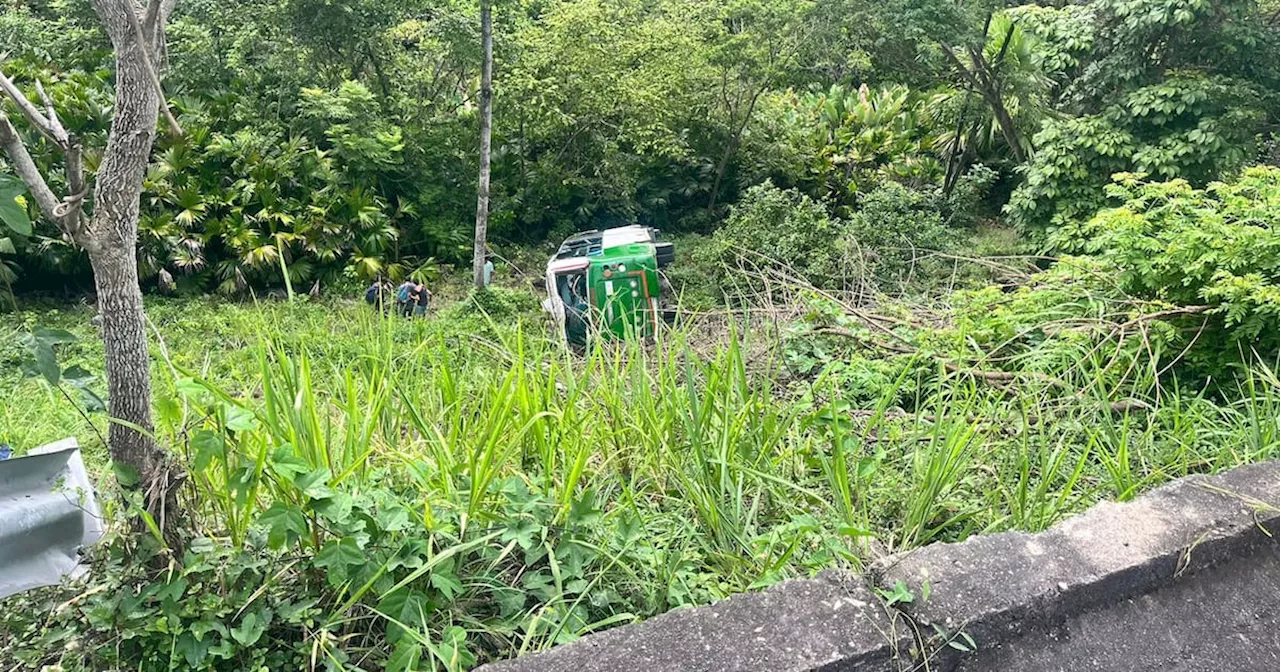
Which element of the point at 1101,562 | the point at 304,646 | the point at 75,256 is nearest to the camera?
the point at 304,646

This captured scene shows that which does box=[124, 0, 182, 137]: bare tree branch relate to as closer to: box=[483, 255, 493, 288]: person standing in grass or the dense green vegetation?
the dense green vegetation

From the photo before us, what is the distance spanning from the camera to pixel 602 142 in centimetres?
1279

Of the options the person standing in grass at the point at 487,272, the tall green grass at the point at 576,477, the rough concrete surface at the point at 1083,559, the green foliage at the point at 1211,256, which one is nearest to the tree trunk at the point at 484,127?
the person standing in grass at the point at 487,272

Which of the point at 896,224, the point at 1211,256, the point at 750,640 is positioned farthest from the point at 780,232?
the point at 750,640

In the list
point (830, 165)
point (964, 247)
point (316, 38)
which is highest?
point (316, 38)

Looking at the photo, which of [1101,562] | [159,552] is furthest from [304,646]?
[1101,562]

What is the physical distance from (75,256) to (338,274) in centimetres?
314

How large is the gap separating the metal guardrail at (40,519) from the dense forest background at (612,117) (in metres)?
9.24

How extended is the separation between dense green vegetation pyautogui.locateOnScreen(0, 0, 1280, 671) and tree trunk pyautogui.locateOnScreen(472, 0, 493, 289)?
512 millimetres

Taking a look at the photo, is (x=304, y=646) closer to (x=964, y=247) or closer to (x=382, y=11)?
(x=964, y=247)

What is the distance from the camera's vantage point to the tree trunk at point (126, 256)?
4.55 feet

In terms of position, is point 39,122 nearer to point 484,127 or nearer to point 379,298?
point 379,298

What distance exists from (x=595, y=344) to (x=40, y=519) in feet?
4.56

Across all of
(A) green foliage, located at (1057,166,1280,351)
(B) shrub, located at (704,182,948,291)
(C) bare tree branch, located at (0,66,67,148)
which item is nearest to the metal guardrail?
(C) bare tree branch, located at (0,66,67,148)
